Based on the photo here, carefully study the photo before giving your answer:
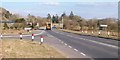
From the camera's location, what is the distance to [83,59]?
57.0ft

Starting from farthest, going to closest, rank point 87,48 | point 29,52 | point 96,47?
1. point 96,47
2. point 87,48
3. point 29,52

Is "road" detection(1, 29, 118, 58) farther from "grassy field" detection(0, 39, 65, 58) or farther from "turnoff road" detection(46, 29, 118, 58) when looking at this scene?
"grassy field" detection(0, 39, 65, 58)

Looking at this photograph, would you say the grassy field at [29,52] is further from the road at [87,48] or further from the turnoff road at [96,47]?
the turnoff road at [96,47]

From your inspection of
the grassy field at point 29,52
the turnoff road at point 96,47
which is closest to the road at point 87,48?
the turnoff road at point 96,47

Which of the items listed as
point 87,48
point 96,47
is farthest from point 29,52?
point 96,47

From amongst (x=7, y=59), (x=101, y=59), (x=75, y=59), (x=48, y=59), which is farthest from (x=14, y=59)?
(x=101, y=59)

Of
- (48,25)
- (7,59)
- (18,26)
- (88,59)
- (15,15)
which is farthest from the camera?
(15,15)

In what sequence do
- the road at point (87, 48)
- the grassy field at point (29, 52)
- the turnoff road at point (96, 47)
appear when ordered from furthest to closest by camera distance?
the turnoff road at point (96, 47), the road at point (87, 48), the grassy field at point (29, 52)

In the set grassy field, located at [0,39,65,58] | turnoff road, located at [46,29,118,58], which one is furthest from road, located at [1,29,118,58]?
grassy field, located at [0,39,65,58]

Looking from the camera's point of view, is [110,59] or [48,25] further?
[48,25]

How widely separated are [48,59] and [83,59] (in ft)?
6.23

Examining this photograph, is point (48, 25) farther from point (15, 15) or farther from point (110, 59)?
point (110, 59)

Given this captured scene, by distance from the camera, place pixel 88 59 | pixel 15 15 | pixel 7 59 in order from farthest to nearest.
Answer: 1. pixel 15 15
2. pixel 88 59
3. pixel 7 59

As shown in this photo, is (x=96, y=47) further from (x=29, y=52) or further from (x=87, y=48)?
(x=29, y=52)
